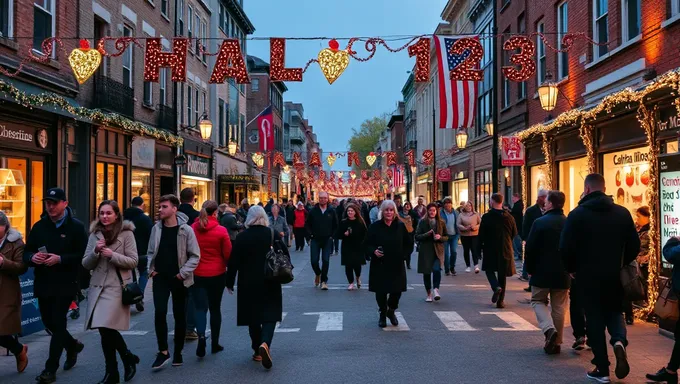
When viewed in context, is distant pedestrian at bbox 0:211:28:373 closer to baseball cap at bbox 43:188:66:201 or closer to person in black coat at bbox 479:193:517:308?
baseball cap at bbox 43:188:66:201

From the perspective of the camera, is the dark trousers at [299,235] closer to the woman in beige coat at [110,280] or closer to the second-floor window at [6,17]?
the second-floor window at [6,17]

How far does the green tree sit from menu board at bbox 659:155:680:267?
96382 millimetres

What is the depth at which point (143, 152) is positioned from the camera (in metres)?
22.1

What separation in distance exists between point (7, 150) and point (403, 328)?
9.51 m

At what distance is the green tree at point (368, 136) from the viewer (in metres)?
108

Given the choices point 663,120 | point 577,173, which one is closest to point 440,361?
point 663,120

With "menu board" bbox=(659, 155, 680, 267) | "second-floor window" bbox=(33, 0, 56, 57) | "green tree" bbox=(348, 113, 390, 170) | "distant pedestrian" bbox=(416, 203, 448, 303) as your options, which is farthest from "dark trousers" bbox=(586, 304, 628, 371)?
"green tree" bbox=(348, 113, 390, 170)

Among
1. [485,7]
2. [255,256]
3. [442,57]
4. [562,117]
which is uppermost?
[485,7]

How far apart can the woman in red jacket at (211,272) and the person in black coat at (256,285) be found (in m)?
0.49

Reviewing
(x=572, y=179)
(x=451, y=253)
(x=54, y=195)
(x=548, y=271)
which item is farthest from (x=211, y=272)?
(x=572, y=179)

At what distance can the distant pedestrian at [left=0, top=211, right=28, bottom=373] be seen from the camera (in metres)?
6.63

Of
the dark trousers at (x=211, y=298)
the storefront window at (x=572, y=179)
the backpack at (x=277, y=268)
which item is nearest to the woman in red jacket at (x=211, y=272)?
the dark trousers at (x=211, y=298)

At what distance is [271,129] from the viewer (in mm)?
31703

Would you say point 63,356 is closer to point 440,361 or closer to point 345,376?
point 345,376
